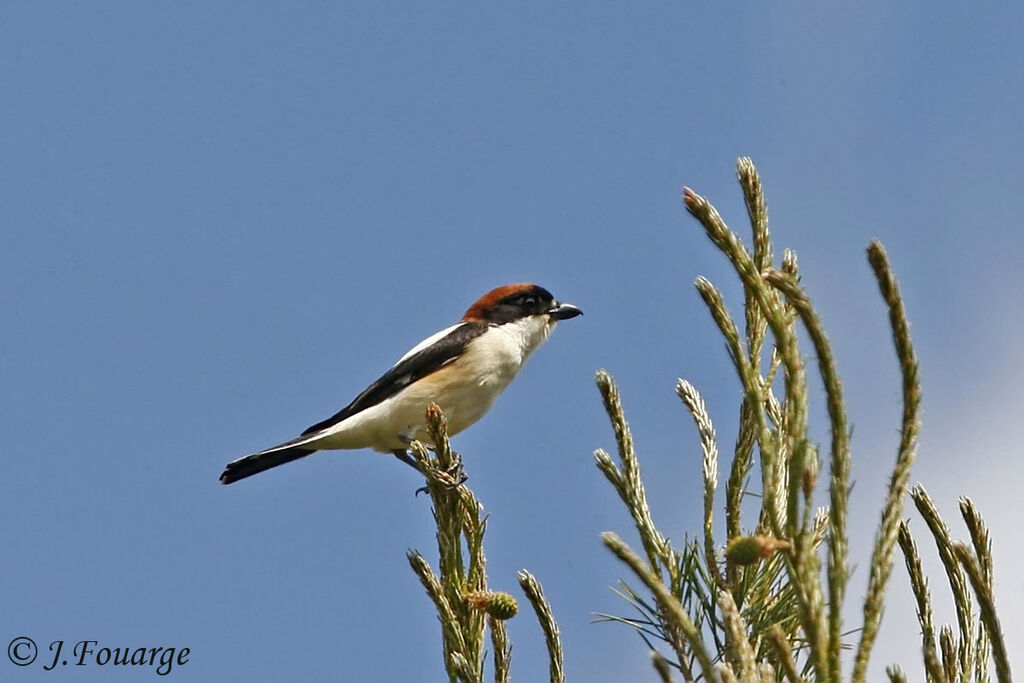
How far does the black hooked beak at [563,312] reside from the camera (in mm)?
7359

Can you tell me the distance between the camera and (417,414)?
→ 6527 millimetres

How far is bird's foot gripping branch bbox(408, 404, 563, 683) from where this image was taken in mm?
2488

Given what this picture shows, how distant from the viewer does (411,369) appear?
6758mm

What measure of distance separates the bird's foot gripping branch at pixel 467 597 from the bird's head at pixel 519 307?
12.6ft

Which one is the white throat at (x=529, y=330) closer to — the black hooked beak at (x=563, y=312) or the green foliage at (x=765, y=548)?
the black hooked beak at (x=563, y=312)

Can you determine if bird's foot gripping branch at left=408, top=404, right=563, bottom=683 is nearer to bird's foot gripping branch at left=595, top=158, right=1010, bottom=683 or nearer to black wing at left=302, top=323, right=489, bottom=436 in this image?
bird's foot gripping branch at left=595, top=158, right=1010, bottom=683

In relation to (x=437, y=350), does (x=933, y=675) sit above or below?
below

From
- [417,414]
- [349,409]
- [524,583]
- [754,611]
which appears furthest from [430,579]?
[349,409]

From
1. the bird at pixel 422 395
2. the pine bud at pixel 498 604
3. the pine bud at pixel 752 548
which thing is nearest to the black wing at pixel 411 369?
the bird at pixel 422 395

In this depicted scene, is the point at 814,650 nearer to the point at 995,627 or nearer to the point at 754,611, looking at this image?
the point at 995,627

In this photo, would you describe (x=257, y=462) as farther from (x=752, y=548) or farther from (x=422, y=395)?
(x=752, y=548)

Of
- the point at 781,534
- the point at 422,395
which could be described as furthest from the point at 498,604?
the point at 422,395

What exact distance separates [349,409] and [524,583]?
4.54m

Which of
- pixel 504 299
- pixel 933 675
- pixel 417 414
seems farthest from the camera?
pixel 504 299
